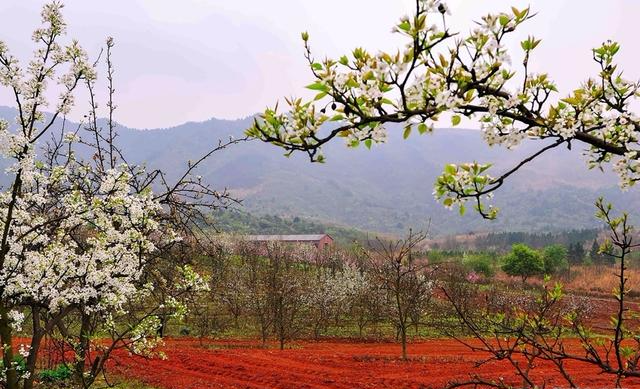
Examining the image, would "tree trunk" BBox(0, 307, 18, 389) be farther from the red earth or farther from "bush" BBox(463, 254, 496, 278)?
"bush" BBox(463, 254, 496, 278)

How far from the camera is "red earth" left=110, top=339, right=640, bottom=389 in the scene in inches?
512

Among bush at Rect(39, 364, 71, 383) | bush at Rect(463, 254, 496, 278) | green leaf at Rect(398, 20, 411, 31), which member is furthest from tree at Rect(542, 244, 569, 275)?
green leaf at Rect(398, 20, 411, 31)

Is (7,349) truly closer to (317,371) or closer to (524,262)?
(317,371)

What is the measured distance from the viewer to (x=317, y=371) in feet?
47.8

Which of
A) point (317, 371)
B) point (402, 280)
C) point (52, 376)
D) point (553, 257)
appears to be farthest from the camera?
point (553, 257)

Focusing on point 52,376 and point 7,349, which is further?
point 52,376

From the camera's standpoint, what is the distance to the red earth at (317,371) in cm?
1301

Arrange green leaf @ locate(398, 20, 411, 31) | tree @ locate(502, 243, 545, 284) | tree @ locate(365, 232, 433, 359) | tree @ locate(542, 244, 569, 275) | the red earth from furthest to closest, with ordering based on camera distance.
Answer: tree @ locate(542, 244, 569, 275), tree @ locate(502, 243, 545, 284), tree @ locate(365, 232, 433, 359), the red earth, green leaf @ locate(398, 20, 411, 31)

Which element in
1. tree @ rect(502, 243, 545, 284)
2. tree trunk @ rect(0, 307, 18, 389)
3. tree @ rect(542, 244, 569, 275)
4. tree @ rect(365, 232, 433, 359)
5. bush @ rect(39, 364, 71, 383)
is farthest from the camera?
tree @ rect(542, 244, 569, 275)

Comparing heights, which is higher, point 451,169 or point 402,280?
point 451,169

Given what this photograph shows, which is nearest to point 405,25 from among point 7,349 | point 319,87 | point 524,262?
point 319,87

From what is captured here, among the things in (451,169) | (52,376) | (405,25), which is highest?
(405,25)

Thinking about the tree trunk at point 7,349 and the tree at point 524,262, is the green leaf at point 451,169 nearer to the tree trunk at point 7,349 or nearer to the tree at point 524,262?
the tree trunk at point 7,349

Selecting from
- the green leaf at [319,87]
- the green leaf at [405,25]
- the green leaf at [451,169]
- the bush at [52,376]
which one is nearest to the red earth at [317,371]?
the bush at [52,376]
